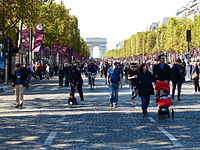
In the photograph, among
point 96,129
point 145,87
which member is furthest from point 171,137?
point 145,87

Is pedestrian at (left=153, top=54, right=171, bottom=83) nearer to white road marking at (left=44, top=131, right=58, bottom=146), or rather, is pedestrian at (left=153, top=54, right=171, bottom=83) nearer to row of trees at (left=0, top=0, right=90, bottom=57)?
white road marking at (left=44, top=131, right=58, bottom=146)

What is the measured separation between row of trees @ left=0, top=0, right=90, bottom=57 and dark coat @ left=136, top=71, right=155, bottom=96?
1552 centimetres

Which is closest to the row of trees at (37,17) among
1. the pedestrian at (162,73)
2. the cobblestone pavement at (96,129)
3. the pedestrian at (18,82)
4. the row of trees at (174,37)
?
the pedestrian at (18,82)

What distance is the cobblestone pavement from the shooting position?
9.59m

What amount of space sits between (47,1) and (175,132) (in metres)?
50.4

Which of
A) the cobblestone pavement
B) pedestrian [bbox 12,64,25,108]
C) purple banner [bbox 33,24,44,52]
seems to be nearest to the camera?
the cobblestone pavement

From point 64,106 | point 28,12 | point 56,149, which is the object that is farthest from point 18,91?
point 28,12

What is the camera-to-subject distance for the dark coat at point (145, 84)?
14852mm

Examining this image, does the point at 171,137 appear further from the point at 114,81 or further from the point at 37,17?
the point at 37,17

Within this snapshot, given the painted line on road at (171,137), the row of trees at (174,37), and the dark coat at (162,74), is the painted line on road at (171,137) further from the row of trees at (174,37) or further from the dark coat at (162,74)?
the row of trees at (174,37)

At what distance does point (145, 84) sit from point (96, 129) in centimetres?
353

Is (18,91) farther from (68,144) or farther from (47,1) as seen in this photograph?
(47,1)

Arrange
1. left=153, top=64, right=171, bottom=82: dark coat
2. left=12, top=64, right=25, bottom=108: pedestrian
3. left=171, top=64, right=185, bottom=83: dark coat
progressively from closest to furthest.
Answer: left=153, top=64, right=171, bottom=82: dark coat → left=12, top=64, right=25, bottom=108: pedestrian → left=171, top=64, right=185, bottom=83: dark coat

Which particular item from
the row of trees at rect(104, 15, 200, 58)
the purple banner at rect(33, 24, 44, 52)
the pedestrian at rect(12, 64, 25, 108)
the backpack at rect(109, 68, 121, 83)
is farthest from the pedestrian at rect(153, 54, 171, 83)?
the row of trees at rect(104, 15, 200, 58)
